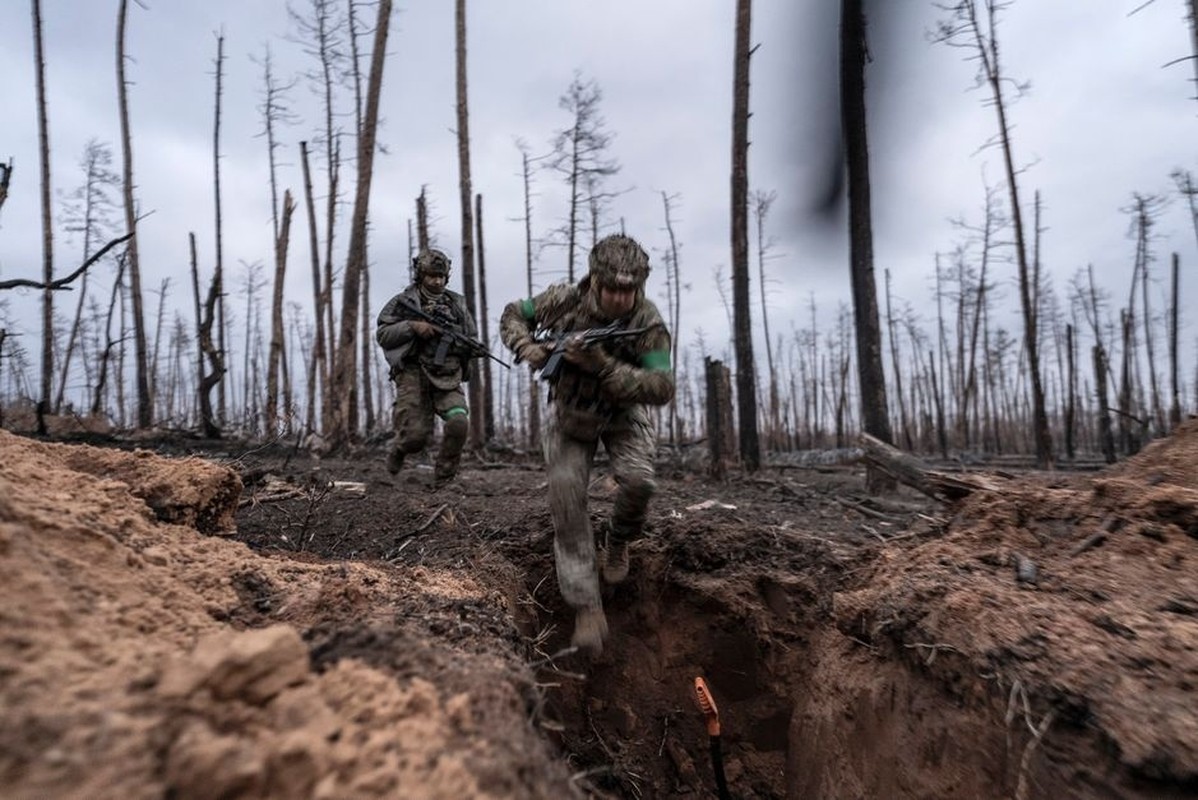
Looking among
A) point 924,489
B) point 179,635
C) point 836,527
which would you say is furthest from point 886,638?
point 179,635

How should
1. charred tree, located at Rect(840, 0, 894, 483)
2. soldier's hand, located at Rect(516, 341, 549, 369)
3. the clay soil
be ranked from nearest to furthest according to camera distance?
the clay soil < soldier's hand, located at Rect(516, 341, 549, 369) < charred tree, located at Rect(840, 0, 894, 483)

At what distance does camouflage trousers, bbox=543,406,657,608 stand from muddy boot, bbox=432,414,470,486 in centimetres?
230

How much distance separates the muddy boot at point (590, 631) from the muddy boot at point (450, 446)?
9.37ft

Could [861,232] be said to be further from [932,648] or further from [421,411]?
[932,648]

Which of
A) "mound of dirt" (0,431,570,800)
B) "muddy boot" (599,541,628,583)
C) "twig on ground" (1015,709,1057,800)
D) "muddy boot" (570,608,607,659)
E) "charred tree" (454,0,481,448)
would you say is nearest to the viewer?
"mound of dirt" (0,431,570,800)

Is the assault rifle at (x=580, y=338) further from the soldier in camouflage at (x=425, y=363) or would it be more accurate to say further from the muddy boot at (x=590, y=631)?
the soldier in camouflage at (x=425, y=363)

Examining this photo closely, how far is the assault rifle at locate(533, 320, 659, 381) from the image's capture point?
11.2 feet

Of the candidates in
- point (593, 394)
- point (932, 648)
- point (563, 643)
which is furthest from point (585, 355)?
point (563, 643)

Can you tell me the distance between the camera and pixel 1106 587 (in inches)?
115

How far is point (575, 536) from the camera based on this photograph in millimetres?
3660

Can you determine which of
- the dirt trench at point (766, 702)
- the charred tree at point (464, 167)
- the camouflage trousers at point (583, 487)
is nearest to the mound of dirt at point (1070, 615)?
the dirt trench at point (766, 702)

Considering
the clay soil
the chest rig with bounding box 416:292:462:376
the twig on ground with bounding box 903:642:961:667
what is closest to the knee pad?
the chest rig with bounding box 416:292:462:376

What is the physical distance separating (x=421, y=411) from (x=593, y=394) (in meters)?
2.90

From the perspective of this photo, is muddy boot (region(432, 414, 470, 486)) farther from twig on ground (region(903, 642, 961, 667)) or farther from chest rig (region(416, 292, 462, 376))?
twig on ground (region(903, 642, 961, 667))
